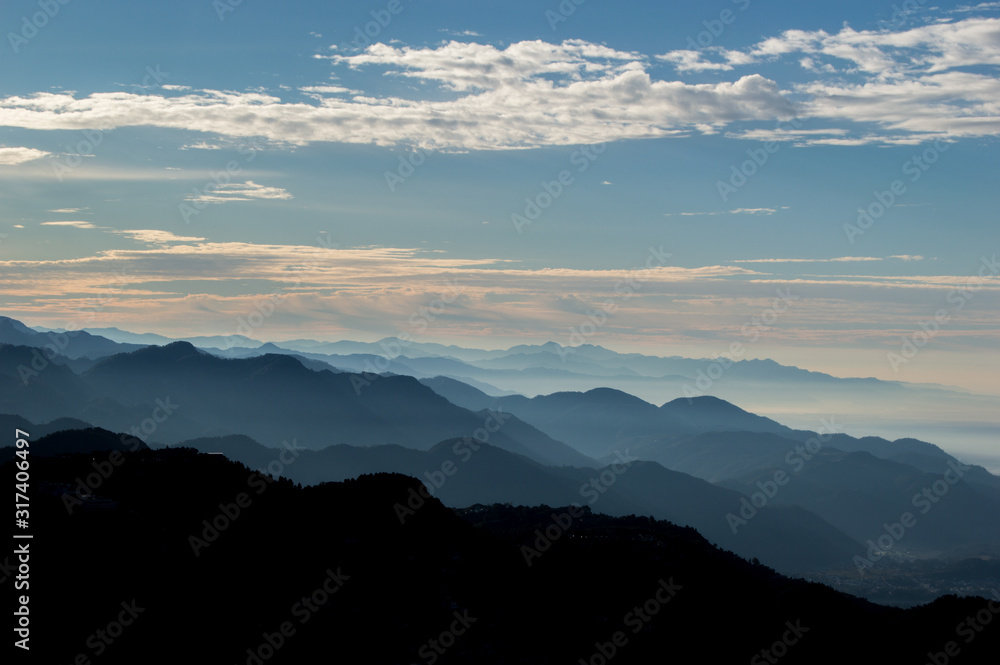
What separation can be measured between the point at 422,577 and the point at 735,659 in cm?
4183

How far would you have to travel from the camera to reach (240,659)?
70.0 metres

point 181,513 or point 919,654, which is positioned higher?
point 181,513

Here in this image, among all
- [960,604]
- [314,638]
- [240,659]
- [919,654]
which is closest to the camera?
[240,659]

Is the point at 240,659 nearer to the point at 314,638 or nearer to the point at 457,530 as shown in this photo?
the point at 314,638

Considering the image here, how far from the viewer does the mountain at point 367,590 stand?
7238 centimetres

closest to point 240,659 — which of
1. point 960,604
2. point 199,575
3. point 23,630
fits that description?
point 199,575

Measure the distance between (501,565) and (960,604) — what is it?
6884 cm

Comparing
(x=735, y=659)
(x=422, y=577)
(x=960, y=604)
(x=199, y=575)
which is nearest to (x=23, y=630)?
(x=199, y=575)

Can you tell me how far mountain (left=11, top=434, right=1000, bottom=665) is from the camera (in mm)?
72375

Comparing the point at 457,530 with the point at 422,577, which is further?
the point at 457,530

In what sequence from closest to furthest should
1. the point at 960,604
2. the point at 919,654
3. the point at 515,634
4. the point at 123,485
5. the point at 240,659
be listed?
the point at 240,659
the point at 515,634
the point at 123,485
the point at 919,654
the point at 960,604

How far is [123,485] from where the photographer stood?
93.6 metres

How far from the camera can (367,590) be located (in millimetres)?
81875

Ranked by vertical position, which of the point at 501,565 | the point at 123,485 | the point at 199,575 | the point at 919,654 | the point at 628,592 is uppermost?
the point at 123,485
